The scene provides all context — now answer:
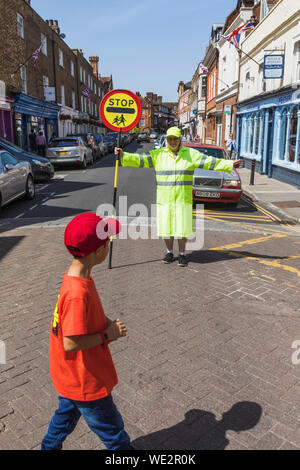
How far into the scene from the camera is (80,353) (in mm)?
1988

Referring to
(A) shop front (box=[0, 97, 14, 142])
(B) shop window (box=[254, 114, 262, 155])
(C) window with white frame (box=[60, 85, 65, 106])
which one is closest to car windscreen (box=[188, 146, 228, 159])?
(B) shop window (box=[254, 114, 262, 155])

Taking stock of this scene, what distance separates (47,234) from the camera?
8109mm

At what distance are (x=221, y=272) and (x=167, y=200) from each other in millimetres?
1313

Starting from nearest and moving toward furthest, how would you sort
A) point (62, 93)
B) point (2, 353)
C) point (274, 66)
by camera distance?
point (2, 353) < point (274, 66) < point (62, 93)

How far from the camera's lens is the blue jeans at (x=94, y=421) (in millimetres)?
2051

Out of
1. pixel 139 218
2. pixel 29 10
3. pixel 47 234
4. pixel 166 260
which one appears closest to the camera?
pixel 166 260

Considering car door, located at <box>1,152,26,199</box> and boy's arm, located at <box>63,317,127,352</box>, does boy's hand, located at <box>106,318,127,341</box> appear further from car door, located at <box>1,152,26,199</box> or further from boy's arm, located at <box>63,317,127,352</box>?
car door, located at <box>1,152,26,199</box>

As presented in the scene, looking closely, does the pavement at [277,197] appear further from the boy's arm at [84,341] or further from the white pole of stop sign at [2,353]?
the boy's arm at [84,341]

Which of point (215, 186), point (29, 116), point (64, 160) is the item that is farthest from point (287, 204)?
point (29, 116)

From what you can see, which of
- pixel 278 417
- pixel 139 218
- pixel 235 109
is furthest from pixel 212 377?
pixel 235 109

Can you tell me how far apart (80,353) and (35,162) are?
13.7 m

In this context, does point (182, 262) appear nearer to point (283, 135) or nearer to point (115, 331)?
point (115, 331)

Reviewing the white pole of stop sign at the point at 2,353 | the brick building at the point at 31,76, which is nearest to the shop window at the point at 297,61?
the brick building at the point at 31,76
